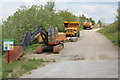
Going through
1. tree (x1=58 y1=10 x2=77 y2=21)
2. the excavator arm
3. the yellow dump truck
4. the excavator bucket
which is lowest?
the excavator bucket

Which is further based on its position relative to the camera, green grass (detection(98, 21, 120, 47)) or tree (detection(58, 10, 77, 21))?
tree (detection(58, 10, 77, 21))

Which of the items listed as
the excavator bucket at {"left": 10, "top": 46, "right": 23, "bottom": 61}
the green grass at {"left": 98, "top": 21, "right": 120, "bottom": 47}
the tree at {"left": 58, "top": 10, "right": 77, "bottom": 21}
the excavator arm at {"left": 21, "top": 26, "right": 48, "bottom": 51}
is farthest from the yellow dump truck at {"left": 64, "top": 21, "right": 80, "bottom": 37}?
the excavator bucket at {"left": 10, "top": 46, "right": 23, "bottom": 61}

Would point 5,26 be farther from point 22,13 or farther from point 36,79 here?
point 36,79

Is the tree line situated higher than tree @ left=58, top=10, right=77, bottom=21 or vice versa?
tree @ left=58, top=10, right=77, bottom=21

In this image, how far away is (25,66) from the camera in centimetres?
1235

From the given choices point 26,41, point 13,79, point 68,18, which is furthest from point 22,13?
point 68,18

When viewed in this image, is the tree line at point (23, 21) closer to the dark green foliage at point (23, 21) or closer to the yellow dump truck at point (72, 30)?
the dark green foliage at point (23, 21)

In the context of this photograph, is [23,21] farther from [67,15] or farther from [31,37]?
[67,15]

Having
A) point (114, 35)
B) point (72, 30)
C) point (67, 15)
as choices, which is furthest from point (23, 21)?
point (67, 15)

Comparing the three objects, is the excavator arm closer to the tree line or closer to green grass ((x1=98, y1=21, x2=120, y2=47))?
the tree line

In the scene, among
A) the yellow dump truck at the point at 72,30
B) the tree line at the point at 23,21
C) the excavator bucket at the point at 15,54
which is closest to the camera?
the excavator bucket at the point at 15,54

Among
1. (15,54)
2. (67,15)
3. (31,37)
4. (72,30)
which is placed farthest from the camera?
(67,15)

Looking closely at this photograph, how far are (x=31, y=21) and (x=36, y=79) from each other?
17839mm

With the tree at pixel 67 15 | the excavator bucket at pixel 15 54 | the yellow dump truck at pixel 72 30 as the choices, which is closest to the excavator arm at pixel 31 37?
the excavator bucket at pixel 15 54
